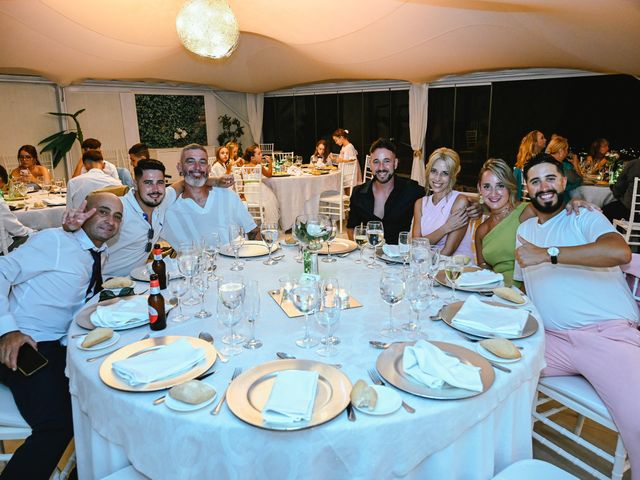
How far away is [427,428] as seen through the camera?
46.6 inches

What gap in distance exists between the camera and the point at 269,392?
1249mm

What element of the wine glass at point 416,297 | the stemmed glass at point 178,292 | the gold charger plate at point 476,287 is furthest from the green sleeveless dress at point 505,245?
the stemmed glass at point 178,292

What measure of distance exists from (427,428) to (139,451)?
78 centimetres

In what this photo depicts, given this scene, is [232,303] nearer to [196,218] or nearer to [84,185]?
[196,218]

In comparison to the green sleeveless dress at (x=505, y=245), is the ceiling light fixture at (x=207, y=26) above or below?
above

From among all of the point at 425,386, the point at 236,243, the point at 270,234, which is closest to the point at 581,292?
the point at 425,386

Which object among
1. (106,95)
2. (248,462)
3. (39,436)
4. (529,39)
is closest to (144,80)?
(106,95)

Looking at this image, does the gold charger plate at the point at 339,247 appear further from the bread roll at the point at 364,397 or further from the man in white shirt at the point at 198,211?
the bread roll at the point at 364,397

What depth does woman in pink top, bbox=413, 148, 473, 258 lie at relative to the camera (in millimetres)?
2902

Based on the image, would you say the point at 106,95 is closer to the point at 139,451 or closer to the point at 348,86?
the point at 348,86

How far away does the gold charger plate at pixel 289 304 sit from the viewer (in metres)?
1.78

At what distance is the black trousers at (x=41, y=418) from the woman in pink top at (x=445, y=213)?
2161mm

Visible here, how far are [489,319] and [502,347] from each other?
226mm

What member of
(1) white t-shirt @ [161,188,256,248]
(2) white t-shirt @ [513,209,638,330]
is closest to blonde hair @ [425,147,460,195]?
(2) white t-shirt @ [513,209,638,330]
